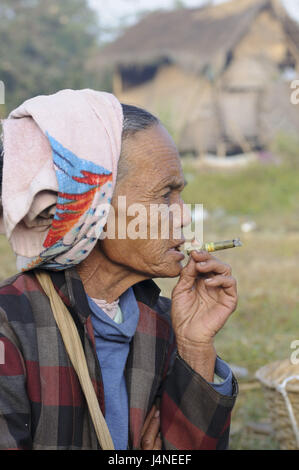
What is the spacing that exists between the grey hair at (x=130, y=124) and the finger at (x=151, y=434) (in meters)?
0.94

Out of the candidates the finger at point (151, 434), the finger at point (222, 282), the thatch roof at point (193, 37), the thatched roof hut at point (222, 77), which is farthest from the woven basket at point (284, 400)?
the thatched roof hut at point (222, 77)

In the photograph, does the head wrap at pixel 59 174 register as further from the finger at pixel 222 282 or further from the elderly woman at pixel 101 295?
the finger at pixel 222 282

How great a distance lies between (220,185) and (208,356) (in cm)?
1071

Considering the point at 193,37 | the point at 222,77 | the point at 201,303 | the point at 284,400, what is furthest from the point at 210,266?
the point at 222,77

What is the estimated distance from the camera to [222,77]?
16.0m

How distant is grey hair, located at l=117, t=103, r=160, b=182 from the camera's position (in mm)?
1813

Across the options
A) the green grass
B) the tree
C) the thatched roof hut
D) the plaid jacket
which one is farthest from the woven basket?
the tree

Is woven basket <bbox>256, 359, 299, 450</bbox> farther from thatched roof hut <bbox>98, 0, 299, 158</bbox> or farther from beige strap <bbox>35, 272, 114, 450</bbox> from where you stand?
thatched roof hut <bbox>98, 0, 299, 158</bbox>

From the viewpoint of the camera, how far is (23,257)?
186cm

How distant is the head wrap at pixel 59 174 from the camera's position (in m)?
1.63

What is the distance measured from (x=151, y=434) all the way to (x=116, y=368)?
0.31 m

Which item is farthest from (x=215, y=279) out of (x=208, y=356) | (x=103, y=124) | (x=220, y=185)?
(x=220, y=185)
